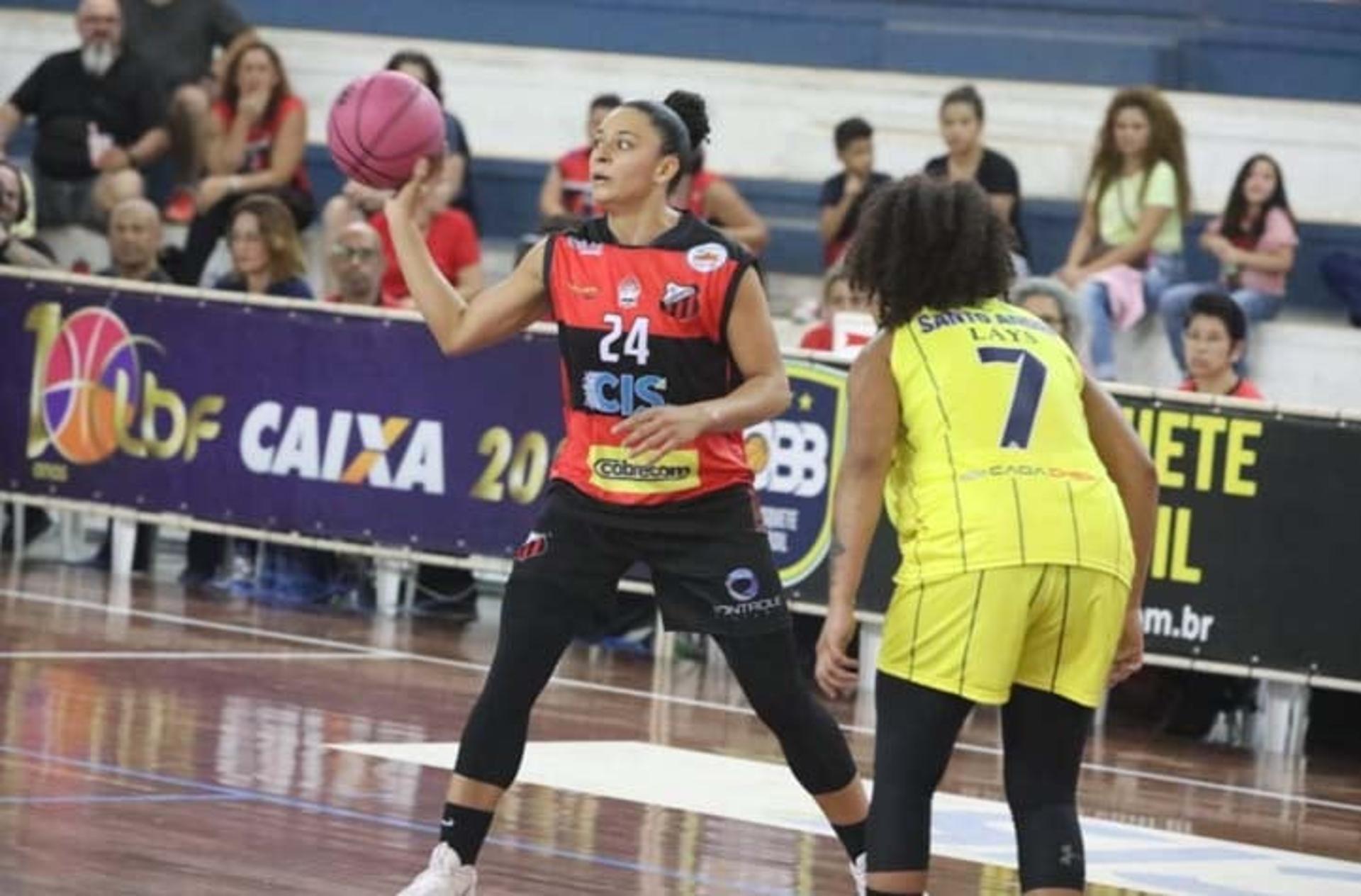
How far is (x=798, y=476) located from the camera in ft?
46.2

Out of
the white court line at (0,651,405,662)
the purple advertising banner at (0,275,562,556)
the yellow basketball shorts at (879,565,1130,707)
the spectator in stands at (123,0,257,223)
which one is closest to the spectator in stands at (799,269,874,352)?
the purple advertising banner at (0,275,562,556)

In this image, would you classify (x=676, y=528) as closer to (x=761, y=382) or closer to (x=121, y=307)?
(x=761, y=382)

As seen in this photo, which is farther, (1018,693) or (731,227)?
(731,227)

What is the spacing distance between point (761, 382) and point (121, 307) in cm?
824

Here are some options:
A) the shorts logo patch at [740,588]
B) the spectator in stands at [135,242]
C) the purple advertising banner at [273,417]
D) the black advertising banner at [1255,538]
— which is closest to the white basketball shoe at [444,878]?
the shorts logo patch at [740,588]

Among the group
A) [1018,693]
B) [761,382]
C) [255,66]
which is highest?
[255,66]

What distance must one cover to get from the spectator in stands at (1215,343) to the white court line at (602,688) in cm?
214

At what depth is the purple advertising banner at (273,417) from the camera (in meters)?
14.9

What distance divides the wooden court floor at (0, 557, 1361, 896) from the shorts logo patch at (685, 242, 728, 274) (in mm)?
1733

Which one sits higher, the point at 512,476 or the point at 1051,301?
the point at 1051,301

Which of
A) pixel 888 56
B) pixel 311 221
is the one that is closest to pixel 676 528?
pixel 311 221

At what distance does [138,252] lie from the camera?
53.4 ft

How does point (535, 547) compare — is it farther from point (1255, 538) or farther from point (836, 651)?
point (1255, 538)

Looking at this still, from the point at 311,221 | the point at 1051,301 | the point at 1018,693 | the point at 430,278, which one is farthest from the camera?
the point at 311,221
